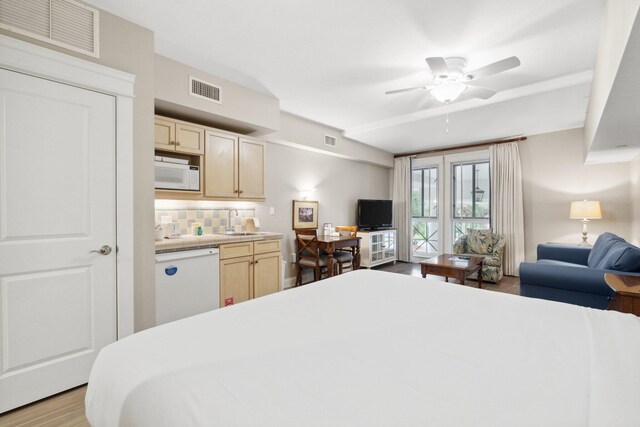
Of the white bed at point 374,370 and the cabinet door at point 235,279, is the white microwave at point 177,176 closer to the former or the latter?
the cabinet door at point 235,279

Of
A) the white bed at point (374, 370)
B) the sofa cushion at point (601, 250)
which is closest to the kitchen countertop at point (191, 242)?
the white bed at point (374, 370)

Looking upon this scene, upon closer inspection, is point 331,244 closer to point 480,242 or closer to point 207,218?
point 207,218

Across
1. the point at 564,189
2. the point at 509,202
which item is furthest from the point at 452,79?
the point at 564,189

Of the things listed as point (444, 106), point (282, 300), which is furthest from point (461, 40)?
point (282, 300)

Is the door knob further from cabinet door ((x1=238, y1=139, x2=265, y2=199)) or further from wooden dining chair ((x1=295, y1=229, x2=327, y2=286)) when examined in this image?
wooden dining chair ((x1=295, y1=229, x2=327, y2=286))

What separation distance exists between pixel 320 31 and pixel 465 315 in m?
2.39

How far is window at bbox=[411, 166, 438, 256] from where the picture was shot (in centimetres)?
672

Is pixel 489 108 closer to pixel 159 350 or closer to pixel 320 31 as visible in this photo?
pixel 320 31

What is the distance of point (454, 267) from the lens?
3.86m

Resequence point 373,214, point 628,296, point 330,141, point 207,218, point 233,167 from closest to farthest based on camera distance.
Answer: point 628,296
point 233,167
point 207,218
point 330,141
point 373,214

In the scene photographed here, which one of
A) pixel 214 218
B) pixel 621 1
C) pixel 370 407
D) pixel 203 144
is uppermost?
pixel 621 1

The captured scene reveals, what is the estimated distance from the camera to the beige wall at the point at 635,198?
12.7ft

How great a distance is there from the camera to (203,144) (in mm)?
3199

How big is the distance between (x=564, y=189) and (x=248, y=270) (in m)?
5.42
